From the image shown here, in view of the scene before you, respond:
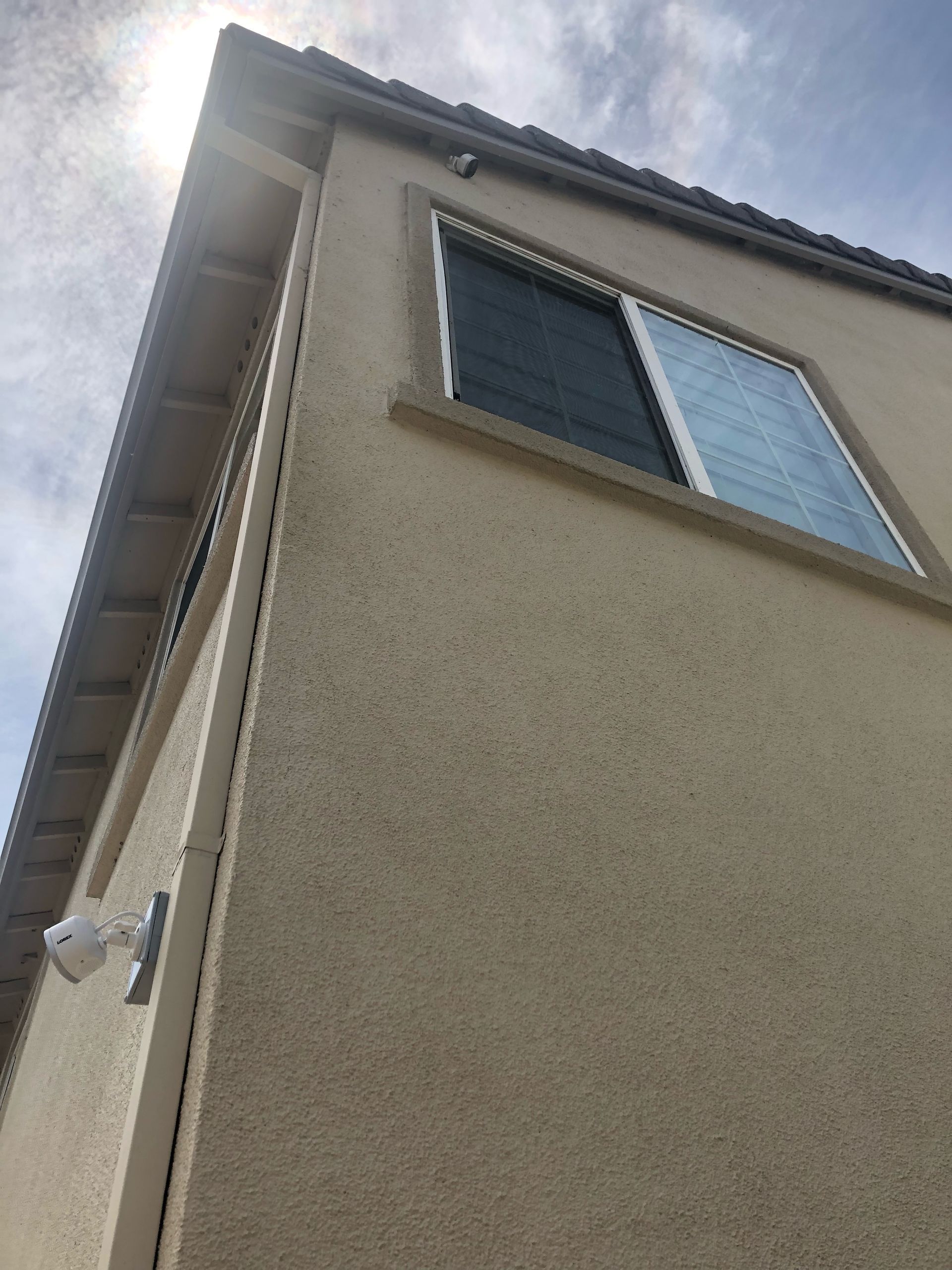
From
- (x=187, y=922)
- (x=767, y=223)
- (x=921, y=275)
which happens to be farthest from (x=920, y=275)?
(x=187, y=922)

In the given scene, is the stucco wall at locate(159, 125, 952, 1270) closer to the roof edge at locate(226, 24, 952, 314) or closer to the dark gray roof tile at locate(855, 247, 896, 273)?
the roof edge at locate(226, 24, 952, 314)

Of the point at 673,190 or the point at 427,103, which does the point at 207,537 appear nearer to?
the point at 427,103

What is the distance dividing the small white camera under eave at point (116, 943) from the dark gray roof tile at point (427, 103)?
14.8 ft

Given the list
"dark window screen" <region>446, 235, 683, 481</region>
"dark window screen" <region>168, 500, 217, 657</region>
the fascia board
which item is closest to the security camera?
"dark window screen" <region>446, 235, 683, 481</region>

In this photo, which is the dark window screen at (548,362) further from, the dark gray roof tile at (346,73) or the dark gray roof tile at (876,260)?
the dark gray roof tile at (876,260)

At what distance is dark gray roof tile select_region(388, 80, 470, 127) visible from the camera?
14.8 feet

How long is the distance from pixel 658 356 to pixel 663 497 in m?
1.56

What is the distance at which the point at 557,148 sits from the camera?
5082 mm

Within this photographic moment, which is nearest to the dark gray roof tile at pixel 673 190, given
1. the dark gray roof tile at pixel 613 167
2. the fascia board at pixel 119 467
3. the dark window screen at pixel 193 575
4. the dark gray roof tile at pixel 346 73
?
the dark gray roof tile at pixel 613 167

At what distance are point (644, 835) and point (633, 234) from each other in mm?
4498

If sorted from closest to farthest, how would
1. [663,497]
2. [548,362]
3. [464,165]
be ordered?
[663,497]
[548,362]
[464,165]

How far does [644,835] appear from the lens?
1.93m

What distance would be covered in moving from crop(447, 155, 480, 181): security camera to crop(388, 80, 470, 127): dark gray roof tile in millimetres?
313

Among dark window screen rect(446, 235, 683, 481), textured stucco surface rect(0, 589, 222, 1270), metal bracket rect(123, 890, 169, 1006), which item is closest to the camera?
metal bracket rect(123, 890, 169, 1006)
